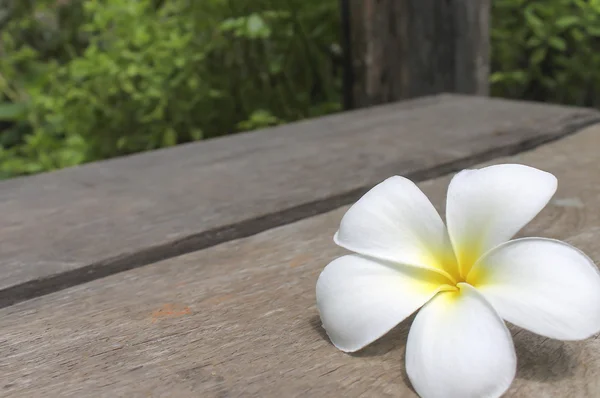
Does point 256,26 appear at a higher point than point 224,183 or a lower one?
higher

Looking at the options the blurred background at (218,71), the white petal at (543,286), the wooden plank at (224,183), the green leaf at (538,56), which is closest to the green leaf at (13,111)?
the blurred background at (218,71)

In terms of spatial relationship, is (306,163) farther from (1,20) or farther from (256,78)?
(1,20)

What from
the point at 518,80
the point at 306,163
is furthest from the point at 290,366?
the point at 518,80

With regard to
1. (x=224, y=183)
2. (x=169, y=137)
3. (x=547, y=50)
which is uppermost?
(x=224, y=183)

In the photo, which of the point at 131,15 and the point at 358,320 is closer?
the point at 358,320

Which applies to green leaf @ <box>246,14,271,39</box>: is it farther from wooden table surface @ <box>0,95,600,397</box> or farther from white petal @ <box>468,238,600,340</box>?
white petal @ <box>468,238,600,340</box>

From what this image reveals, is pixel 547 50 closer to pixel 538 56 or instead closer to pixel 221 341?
pixel 538 56

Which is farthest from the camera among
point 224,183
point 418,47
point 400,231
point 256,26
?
point 256,26

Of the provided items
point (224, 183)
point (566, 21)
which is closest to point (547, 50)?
point (566, 21)
